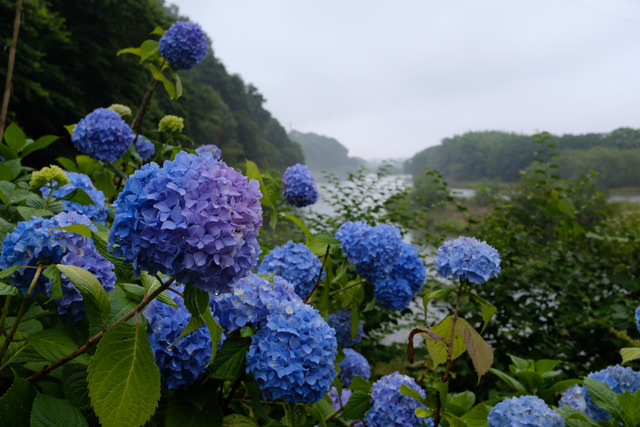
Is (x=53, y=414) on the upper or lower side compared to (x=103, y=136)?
lower

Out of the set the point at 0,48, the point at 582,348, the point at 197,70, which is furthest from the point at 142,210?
the point at 197,70

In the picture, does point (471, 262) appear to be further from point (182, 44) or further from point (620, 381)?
point (182, 44)

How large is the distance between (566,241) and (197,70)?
14911mm

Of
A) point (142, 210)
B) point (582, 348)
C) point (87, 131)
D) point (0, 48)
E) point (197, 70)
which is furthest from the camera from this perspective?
point (197, 70)

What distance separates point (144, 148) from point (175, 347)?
174cm

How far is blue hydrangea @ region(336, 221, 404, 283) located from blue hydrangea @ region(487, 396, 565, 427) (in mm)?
619

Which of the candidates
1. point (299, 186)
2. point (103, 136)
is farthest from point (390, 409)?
point (103, 136)

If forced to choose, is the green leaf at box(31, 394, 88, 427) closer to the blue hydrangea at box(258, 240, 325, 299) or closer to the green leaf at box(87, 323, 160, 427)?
the green leaf at box(87, 323, 160, 427)

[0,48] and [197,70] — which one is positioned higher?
[197,70]

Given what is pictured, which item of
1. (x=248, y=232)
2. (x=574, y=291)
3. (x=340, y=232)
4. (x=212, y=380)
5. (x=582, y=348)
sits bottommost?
(x=582, y=348)

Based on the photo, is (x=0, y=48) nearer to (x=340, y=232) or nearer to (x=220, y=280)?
(x=340, y=232)

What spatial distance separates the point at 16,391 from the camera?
2.37 ft

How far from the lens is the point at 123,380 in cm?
62

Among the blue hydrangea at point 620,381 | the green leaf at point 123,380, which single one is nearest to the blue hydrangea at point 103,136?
the green leaf at point 123,380
